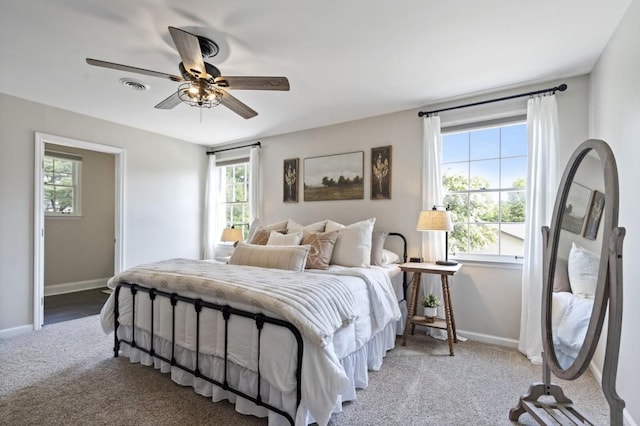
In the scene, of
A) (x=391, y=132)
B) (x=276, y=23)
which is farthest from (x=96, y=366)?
(x=391, y=132)

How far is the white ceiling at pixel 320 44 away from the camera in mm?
1991

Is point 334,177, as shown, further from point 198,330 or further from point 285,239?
point 198,330

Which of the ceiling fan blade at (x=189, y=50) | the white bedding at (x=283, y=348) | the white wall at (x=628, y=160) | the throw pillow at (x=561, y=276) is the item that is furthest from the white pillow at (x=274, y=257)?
the white wall at (x=628, y=160)

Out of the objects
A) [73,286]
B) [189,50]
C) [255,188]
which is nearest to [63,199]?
[73,286]

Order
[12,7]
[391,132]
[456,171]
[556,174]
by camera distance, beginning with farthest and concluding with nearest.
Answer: [391,132] → [456,171] → [556,174] → [12,7]

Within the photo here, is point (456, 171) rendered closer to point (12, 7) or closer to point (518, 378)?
point (518, 378)

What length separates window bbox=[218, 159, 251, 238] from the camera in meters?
5.27

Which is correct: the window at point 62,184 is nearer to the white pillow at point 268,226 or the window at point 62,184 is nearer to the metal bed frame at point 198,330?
the white pillow at point 268,226

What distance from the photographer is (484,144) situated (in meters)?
3.37

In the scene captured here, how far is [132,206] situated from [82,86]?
6.06 feet

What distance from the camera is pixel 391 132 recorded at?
382cm

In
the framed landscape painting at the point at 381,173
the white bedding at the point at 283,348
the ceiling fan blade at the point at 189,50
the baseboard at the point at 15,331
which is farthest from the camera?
the framed landscape painting at the point at 381,173

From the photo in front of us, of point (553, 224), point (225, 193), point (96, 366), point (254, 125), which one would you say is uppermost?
point (254, 125)

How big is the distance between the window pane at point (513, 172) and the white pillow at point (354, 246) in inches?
57.1
